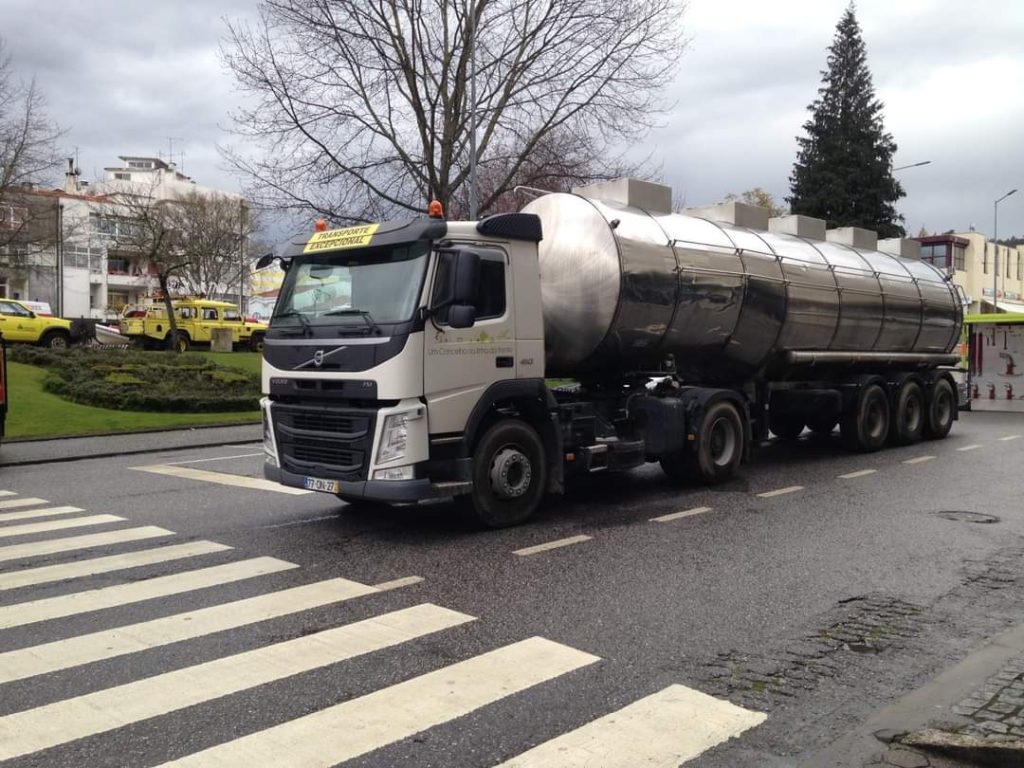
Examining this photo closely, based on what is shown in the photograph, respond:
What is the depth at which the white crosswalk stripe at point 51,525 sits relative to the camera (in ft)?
28.1

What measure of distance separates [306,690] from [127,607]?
2.09 meters

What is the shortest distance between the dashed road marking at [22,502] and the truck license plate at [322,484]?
159 inches

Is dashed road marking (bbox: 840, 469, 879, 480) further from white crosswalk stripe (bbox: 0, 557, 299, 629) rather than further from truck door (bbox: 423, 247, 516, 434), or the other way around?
white crosswalk stripe (bbox: 0, 557, 299, 629)

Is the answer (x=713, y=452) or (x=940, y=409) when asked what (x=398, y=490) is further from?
(x=940, y=409)

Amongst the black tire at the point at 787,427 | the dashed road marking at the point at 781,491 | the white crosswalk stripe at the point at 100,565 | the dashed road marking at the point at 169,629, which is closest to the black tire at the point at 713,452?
the dashed road marking at the point at 781,491

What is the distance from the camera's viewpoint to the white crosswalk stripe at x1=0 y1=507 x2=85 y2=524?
30.7ft

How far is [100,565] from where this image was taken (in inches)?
283

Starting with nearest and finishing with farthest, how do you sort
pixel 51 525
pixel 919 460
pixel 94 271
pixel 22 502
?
pixel 51 525
pixel 22 502
pixel 919 460
pixel 94 271

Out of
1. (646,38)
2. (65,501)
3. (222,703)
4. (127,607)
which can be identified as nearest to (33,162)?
(646,38)

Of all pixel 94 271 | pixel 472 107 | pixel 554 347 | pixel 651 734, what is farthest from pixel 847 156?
pixel 94 271

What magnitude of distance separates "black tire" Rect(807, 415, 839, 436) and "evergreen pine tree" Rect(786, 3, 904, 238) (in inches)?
1495

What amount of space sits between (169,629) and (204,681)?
102cm

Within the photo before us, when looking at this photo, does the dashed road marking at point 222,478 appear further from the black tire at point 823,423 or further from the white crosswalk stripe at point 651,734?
the black tire at point 823,423

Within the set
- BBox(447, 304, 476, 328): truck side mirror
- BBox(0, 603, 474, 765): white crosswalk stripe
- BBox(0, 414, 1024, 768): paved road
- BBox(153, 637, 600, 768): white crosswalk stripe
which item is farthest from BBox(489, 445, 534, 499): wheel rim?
BBox(153, 637, 600, 768): white crosswalk stripe
